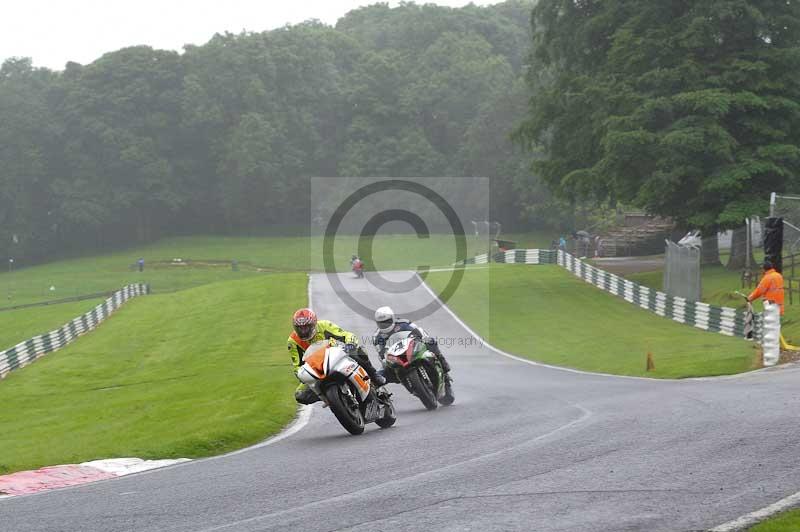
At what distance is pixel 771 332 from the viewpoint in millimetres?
20250

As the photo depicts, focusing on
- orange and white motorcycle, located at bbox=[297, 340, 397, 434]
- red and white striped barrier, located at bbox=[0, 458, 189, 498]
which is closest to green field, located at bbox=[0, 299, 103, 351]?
red and white striped barrier, located at bbox=[0, 458, 189, 498]

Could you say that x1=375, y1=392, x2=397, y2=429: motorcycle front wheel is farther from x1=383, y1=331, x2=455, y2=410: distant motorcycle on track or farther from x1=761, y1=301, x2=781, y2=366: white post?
x1=761, y1=301, x2=781, y2=366: white post

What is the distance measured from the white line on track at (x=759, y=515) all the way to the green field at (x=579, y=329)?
1330cm

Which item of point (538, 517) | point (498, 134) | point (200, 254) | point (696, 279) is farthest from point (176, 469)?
point (498, 134)

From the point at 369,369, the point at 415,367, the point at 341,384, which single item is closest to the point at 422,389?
the point at 415,367

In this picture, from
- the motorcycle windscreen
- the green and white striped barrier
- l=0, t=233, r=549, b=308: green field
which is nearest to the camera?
the motorcycle windscreen

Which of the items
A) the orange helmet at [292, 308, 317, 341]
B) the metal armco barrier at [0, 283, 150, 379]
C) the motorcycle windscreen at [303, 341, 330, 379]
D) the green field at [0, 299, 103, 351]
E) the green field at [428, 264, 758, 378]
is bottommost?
the green field at [0, 299, 103, 351]

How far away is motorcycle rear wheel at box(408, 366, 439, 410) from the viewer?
52.9ft

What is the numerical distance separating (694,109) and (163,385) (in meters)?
22.6

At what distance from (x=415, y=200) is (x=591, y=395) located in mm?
82460

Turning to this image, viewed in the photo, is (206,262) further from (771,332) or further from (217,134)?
(771,332)

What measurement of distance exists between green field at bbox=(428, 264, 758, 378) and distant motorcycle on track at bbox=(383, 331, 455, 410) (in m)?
7.10

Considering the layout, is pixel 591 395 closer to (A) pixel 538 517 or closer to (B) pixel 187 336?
(A) pixel 538 517

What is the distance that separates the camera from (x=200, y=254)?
94938mm
